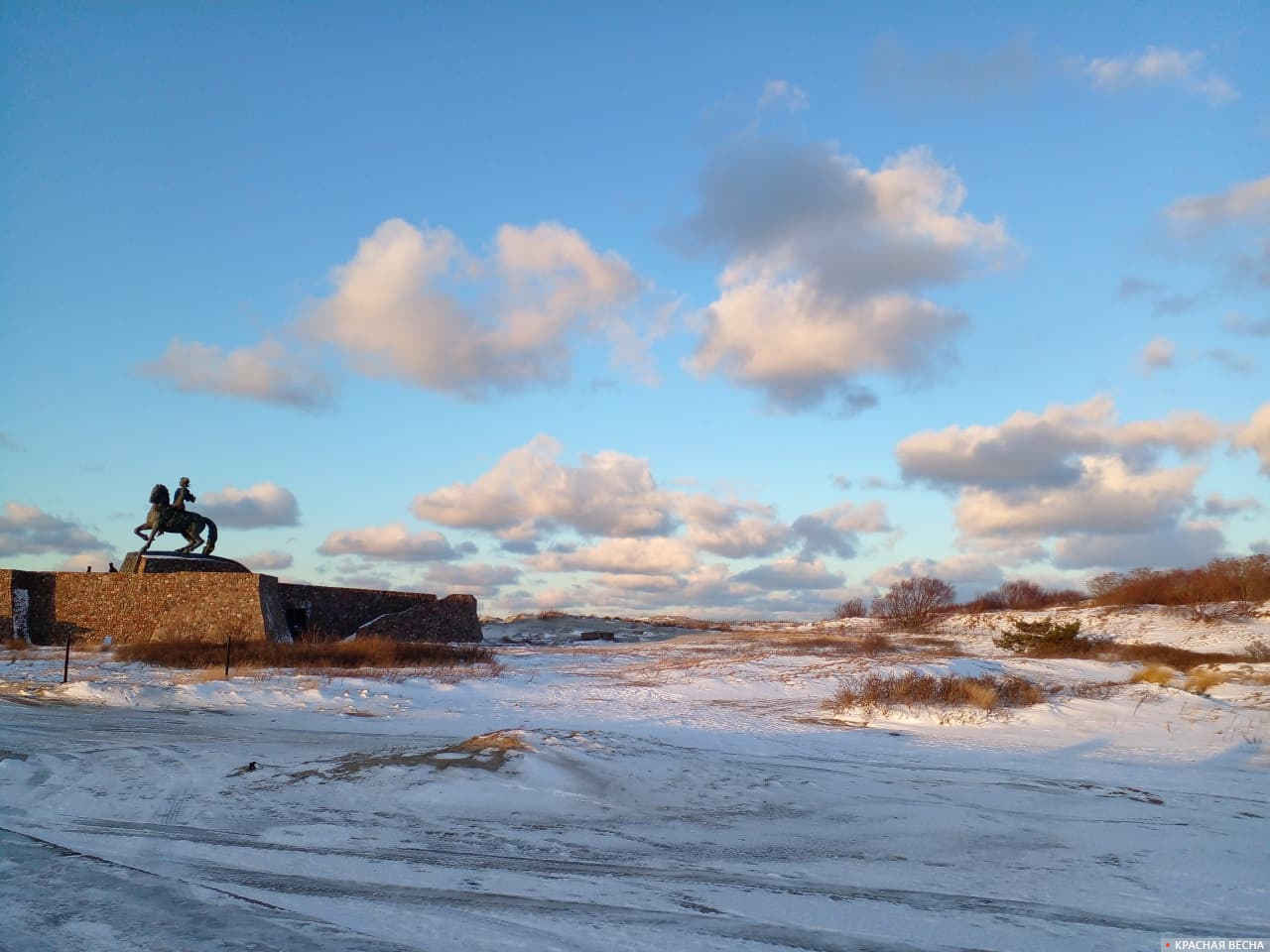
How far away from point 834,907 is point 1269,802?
19.9ft

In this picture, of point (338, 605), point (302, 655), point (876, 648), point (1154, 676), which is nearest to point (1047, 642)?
point (876, 648)

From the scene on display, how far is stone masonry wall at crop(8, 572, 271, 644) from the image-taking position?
27766 millimetres

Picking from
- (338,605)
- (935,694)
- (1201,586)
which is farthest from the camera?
(1201,586)

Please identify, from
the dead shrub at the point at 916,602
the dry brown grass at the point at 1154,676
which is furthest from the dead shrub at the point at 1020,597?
the dry brown grass at the point at 1154,676

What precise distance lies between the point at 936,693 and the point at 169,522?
27449mm

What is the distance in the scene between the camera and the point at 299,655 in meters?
23.1

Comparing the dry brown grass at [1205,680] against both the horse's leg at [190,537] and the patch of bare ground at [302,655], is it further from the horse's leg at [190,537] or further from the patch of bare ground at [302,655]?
the horse's leg at [190,537]

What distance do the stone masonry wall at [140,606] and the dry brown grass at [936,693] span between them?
19.2 meters

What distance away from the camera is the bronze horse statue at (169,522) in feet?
103

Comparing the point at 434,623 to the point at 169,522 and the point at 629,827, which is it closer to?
the point at 169,522

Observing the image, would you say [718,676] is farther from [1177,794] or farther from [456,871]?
[456,871]

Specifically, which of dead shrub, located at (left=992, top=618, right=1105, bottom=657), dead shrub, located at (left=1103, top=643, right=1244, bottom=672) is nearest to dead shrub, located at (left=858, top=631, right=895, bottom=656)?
dead shrub, located at (left=992, top=618, right=1105, bottom=657)

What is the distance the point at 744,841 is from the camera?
6.68m

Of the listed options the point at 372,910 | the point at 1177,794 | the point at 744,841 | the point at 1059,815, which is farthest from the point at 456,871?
the point at 1177,794
